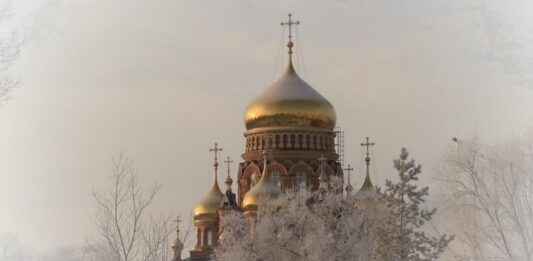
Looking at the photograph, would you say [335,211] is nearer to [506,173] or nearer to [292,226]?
[292,226]

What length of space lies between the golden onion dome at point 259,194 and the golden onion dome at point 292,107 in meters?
3.11

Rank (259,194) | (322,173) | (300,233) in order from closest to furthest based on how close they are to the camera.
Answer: (300,233), (259,194), (322,173)

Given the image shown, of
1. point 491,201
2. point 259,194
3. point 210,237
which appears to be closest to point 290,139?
point 259,194

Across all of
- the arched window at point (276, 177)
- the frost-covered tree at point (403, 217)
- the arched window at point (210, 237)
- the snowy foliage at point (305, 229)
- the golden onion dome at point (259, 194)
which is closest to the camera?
the frost-covered tree at point (403, 217)

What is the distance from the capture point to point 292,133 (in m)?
40.1

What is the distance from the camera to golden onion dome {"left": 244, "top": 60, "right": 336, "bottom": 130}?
39750 millimetres

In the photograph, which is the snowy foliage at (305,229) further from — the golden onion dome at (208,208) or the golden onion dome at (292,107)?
the golden onion dome at (208,208)

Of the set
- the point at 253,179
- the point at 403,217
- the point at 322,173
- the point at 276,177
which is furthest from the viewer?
the point at 253,179

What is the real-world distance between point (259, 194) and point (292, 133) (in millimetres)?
4213

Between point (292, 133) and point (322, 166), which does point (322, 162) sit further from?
point (292, 133)

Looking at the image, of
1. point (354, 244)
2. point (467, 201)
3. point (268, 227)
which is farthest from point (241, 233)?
point (467, 201)

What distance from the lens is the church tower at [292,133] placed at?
39812mm

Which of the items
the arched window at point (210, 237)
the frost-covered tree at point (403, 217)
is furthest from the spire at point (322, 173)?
the frost-covered tree at point (403, 217)

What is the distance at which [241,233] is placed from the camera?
34.6 metres
